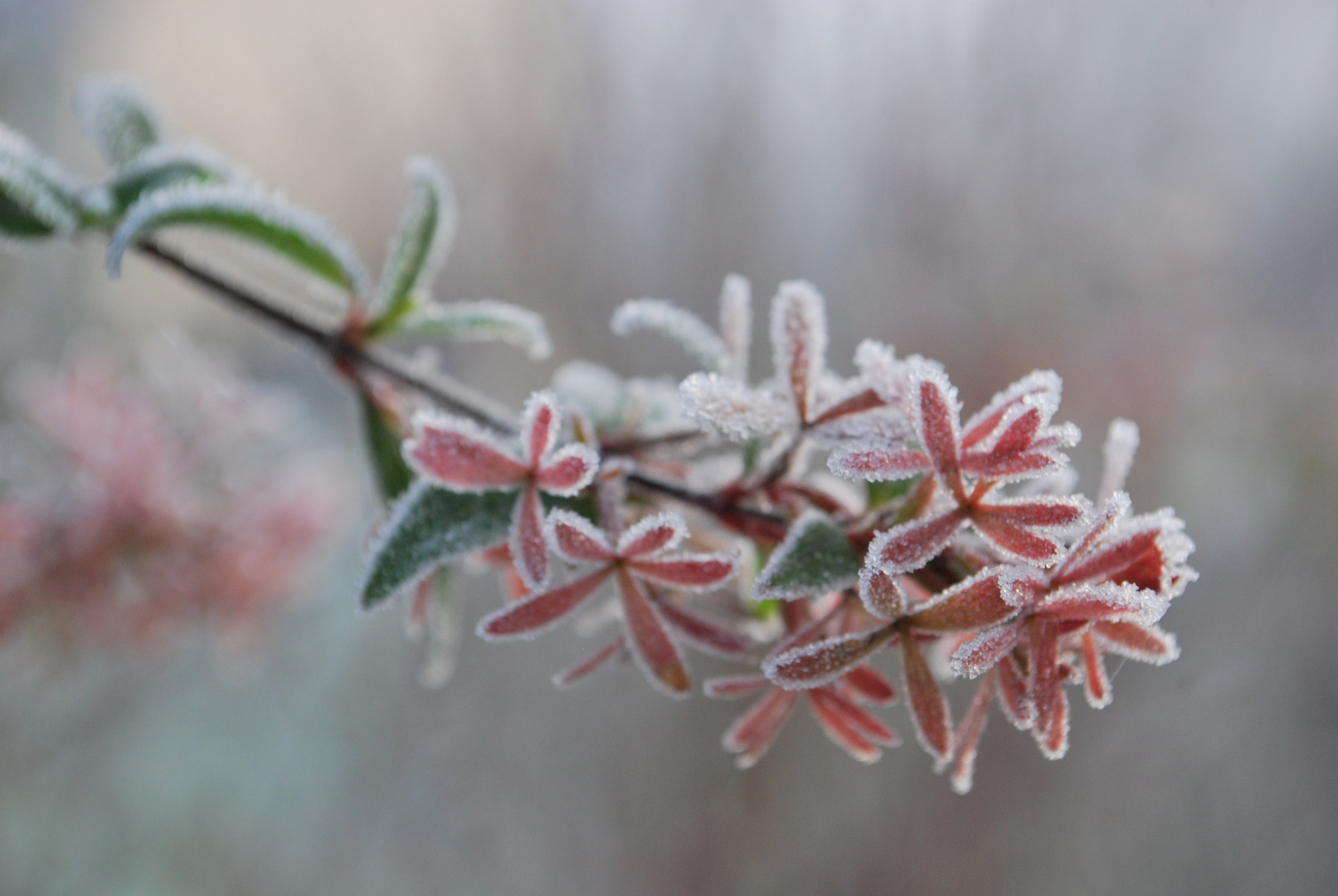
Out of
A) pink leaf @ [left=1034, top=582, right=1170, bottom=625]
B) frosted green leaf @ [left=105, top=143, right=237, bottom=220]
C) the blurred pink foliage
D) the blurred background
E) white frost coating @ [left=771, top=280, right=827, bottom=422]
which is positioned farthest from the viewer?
the blurred background

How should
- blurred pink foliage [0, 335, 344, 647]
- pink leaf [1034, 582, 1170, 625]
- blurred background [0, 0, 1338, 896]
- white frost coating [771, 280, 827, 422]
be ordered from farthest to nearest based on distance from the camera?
blurred background [0, 0, 1338, 896] → blurred pink foliage [0, 335, 344, 647] → white frost coating [771, 280, 827, 422] → pink leaf [1034, 582, 1170, 625]

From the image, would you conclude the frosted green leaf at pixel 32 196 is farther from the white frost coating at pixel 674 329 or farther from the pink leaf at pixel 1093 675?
the pink leaf at pixel 1093 675

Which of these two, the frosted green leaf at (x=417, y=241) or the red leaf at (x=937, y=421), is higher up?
the frosted green leaf at (x=417, y=241)

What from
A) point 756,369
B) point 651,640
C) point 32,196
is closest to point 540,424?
point 651,640

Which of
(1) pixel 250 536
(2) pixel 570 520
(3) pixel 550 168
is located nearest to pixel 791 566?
(2) pixel 570 520

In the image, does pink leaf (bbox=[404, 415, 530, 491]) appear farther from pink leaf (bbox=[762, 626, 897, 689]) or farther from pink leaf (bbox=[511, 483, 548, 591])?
pink leaf (bbox=[762, 626, 897, 689])

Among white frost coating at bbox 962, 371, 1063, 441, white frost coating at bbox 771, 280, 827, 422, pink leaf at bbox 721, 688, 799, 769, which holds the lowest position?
pink leaf at bbox 721, 688, 799, 769

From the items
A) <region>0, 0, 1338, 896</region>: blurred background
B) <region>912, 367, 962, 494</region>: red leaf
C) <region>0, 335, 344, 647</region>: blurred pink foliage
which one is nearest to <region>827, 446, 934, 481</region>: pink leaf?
<region>912, 367, 962, 494</region>: red leaf

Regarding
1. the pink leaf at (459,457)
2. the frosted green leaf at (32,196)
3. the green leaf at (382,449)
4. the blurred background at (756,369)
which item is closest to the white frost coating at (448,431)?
the pink leaf at (459,457)
